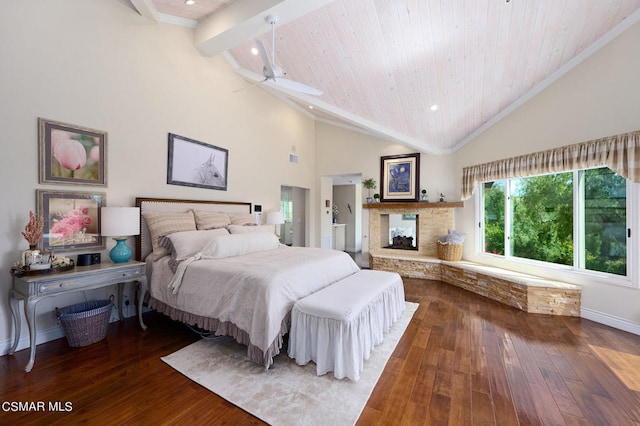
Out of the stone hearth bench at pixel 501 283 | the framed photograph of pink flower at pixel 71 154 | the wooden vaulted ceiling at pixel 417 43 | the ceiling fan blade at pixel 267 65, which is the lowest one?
the stone hearth bench at pixel 501 283

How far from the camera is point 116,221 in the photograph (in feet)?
8.79

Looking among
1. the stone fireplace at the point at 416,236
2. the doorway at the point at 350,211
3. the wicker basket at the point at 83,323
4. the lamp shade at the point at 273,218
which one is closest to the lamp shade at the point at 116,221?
the wicker basket at the point at 83,323

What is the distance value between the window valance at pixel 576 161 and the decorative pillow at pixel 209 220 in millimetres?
4443

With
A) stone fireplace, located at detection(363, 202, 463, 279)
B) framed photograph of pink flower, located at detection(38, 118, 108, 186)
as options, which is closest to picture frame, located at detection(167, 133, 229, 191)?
framed photograph of pink flower, located at detection(38, 118, 108, 186)

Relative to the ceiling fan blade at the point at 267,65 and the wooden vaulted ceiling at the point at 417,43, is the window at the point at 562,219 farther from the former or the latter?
the ceiling fan blade at the point at 267,65

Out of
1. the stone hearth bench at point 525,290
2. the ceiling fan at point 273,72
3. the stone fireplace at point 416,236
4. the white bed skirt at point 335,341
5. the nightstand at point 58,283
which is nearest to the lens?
the white bed skirt at point 335,341

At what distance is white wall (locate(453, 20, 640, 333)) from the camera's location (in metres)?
2.89

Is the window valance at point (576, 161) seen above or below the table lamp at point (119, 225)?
above

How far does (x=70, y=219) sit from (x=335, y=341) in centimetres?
293

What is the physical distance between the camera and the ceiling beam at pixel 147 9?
306cm

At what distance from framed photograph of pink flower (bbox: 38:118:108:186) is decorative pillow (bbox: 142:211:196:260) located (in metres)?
0.61

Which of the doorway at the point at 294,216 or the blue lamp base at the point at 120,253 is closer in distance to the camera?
the blue lamp base at the point at 120,253

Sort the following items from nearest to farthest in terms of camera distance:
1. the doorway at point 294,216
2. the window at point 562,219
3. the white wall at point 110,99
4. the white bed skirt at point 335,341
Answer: the white bed skirt at point 335,341
the white wall at point 110,99
the window at point 562,219
the doorway at point 294,216

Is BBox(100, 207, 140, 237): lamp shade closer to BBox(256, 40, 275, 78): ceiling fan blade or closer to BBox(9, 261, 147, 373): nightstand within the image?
BBox(9, 261, 147, 373): nightstand
